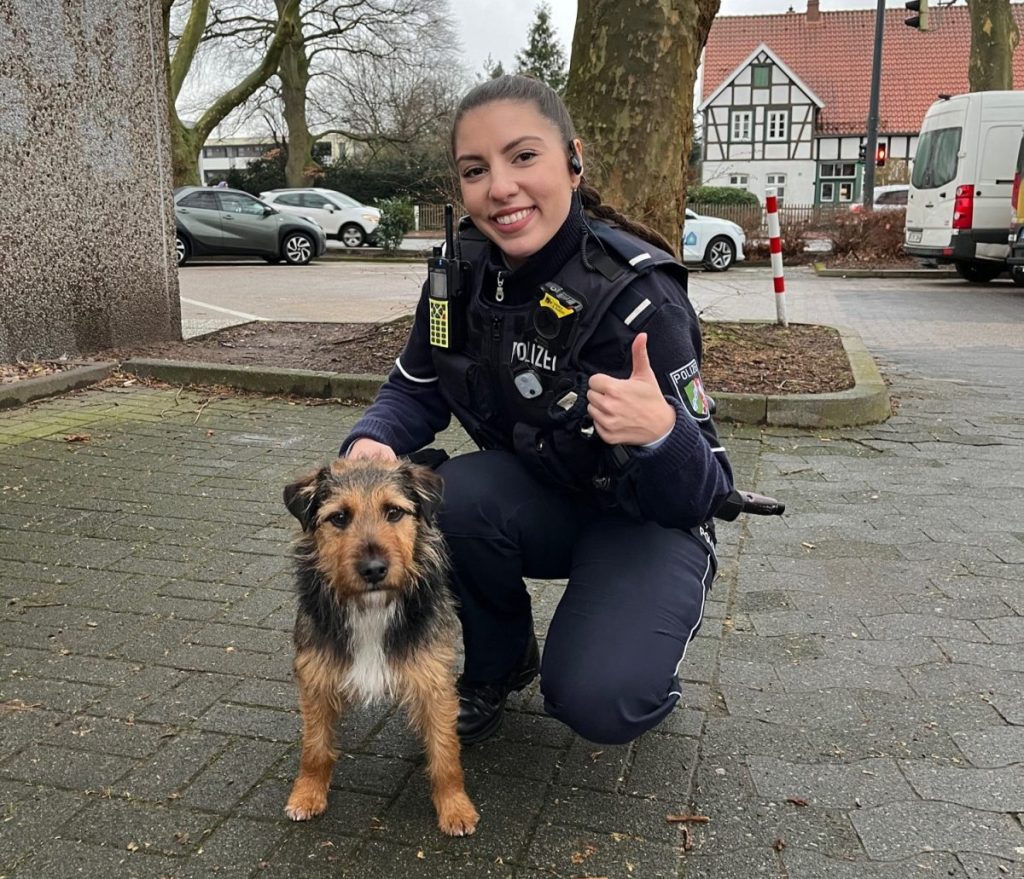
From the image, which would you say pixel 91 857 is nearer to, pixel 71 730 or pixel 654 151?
pixel 71 730

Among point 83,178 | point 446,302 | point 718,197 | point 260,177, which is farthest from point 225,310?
point 260,177

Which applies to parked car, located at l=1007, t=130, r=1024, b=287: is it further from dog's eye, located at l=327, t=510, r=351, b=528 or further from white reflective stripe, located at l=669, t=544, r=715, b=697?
dog's eye, located at l=327, t=510, r=351, b=528

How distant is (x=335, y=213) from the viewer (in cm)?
2811

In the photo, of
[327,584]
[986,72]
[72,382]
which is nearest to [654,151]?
[72,382]

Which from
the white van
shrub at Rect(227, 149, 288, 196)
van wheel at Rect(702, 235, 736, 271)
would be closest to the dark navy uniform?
the white van

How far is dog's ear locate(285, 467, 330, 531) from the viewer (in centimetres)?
255

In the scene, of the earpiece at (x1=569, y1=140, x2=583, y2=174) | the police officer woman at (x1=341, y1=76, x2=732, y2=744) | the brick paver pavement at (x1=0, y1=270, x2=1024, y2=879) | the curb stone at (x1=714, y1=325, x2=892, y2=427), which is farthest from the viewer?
the curb stone at (x1=714, y1=325, x2=892, y2=427)

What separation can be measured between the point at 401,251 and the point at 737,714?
24.7m

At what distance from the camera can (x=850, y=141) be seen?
51.3 metres

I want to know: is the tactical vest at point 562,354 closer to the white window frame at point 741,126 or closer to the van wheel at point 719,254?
the van wheel at point 719,254

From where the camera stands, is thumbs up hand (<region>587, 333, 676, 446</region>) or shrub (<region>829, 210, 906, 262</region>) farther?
shrub (<region>829, 210, 906, 262</region>)

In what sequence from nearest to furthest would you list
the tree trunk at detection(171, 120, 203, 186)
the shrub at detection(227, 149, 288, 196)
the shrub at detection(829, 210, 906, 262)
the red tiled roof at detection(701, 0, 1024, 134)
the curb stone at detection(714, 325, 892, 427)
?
1. the curb stone at detection(714, 325, 892, 427)
2. the shrub at detection(829, 210, 906, 262)
3. the tree trunk at detection(171, 120, 203, 186)
4. the shrub at detection(227, 149, 288, 196)
5. the red tiled roof at detection(701, 0, 1024, 134)

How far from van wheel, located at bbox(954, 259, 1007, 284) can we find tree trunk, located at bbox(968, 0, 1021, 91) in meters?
5.97

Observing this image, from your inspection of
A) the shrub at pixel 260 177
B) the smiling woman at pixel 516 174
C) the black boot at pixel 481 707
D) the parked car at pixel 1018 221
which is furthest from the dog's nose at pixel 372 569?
the shrub at pixel 260 177
